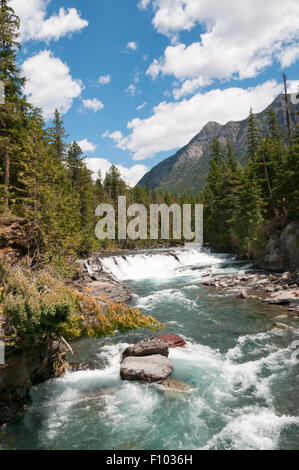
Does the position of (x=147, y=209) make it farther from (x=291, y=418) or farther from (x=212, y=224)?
(x=291, y=418)

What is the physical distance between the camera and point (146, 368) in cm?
916

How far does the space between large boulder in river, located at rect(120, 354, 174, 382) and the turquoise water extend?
281 mm

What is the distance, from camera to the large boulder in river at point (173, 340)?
11.8 meters

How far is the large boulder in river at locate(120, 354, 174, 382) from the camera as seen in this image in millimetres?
8873

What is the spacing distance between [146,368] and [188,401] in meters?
1.91

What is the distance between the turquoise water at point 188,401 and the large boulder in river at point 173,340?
365 mm

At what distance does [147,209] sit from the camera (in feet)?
264

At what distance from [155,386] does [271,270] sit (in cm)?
2332

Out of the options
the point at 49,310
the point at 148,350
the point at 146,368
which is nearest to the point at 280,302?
the point at 148,350

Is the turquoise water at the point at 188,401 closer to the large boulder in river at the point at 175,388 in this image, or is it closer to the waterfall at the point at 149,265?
the large boulder in river at the point at 175,388

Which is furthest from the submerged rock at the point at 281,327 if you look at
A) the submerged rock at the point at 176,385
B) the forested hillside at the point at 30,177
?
the forested hillside at the point at 30,177

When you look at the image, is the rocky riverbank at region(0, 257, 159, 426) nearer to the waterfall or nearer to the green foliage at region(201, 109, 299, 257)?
the waterfall

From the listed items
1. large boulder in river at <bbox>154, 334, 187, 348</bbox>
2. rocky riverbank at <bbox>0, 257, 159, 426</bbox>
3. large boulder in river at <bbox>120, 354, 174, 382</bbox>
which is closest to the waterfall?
large boulder in river at <bbox>154, 334, 187, 348</bbox>
